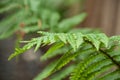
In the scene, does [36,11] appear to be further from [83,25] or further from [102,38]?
[83,25]

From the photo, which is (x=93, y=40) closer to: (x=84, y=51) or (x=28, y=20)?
(x=84, y=51)

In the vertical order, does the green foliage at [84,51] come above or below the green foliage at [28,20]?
below

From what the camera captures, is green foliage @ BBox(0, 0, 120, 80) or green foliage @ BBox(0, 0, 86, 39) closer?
green foliage @ BBox(0, 0, 120, 80)

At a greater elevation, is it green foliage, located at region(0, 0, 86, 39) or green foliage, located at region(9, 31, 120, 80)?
green foliage, located at region(0, 0, 86, 39)

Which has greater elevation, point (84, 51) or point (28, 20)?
point (28, 20)

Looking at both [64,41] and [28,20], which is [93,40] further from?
[28,20]

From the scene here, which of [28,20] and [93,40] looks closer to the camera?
[93,40]

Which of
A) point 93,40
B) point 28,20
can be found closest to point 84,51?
point 93,40

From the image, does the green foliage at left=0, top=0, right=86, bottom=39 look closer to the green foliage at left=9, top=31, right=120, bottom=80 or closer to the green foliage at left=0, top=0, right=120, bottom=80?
the green foliage at left=0, top=0, right=120, bottom=80

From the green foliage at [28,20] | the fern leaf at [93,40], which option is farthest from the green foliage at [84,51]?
the green foliage at [28,20]

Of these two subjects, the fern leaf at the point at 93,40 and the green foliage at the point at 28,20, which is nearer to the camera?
the fern leaf at the point at 93,40

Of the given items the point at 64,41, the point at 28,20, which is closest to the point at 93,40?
the point at 64,41

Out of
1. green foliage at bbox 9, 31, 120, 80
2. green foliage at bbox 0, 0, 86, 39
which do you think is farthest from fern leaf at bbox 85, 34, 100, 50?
green foliage at bbox 0, 0, 86, 39

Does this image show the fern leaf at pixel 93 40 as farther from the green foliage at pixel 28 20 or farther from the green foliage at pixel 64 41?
the green foliage at pixel 28 20
